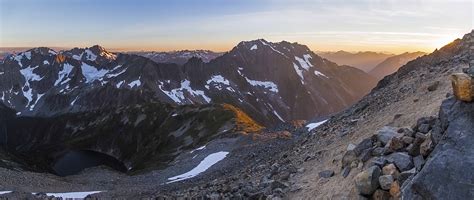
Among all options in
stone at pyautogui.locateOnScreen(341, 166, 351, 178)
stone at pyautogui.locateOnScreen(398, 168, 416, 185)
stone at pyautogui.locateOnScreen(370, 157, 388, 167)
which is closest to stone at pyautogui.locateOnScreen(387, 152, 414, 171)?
stone at pyautogui.locateOnScreen(370, 157, 388, 167)

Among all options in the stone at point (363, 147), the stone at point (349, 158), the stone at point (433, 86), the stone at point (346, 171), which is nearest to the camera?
the stone at point (346, 171)

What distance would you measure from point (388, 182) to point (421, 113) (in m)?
9.09

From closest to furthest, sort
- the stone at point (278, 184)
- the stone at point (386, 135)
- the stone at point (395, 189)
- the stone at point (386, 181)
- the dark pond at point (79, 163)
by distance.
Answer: the stone at point (395, 189), the stone at point (386, 181), the stone at point (386, 135), the stone at point (278, 184), the dark pond at point (79, 163)

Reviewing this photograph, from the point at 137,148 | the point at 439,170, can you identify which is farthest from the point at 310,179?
the point at 137,148

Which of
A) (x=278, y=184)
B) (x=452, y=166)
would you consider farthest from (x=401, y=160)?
(x=278, y=184)

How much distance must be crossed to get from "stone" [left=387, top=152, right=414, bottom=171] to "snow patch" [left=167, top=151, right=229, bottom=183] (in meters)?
55.3

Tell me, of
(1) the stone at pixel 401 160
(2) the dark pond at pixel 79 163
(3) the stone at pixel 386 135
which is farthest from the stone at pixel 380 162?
(2) the dark pond at pixel 79 163

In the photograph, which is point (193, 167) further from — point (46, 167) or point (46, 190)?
point (46, 167)

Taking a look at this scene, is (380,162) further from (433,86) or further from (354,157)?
(433,86)

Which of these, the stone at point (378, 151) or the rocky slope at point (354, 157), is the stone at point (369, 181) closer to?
the rocky slope at point (354, 157)

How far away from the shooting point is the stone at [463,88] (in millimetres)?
14602

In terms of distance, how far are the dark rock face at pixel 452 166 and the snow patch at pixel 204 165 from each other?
193ft

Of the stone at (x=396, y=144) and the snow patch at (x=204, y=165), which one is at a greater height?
the stone at (x=396, y=144)

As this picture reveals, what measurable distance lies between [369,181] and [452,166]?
4250mm
